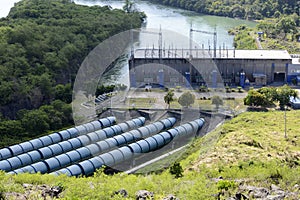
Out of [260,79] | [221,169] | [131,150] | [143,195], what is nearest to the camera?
[143,195]

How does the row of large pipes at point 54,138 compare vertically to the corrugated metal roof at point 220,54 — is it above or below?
below

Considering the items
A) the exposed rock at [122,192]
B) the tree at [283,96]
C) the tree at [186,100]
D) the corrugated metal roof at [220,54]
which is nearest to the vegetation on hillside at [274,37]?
the corrugated metal roof at [220,54]

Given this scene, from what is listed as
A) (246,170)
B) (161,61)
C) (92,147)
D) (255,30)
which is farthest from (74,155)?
(255,30)

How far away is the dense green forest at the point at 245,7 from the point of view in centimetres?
4500

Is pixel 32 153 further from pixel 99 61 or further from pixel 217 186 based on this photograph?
pixel 99 61

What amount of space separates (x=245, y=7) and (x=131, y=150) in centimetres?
3395

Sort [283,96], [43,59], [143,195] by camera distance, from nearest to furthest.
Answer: [143,195] < [283,96] < [43,59]

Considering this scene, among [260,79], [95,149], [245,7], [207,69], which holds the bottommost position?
[95,149]

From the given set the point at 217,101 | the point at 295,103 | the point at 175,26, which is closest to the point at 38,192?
the point at 217,101

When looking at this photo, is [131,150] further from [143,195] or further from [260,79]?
[260,79]

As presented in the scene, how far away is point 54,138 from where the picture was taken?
18.7 m

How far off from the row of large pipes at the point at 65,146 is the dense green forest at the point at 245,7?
1144 inches

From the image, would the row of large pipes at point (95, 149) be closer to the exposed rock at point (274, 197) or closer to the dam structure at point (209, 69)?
the dam structure at point (209, 69)

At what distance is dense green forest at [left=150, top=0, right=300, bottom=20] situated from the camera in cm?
4500
